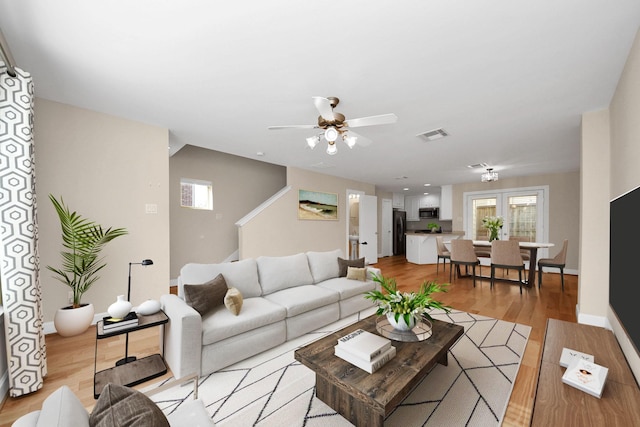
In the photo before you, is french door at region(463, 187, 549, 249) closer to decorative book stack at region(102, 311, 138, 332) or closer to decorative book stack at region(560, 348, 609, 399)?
decorative book stack at region(560, 348, 609, 399)

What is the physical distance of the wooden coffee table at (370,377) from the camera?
1.40 meters

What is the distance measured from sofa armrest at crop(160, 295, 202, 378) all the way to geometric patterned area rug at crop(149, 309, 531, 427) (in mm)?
150

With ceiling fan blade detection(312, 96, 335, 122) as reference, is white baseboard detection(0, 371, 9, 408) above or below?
below

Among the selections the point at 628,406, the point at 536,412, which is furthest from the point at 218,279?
the point at 628,406

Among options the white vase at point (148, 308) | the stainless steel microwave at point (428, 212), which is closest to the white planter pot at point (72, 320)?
the white vase at point (148, 308)

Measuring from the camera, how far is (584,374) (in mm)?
1257

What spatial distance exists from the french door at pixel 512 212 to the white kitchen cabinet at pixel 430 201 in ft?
7.44

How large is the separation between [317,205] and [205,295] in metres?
4.39

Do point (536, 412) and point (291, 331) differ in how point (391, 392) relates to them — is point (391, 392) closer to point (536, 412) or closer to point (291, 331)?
point (536, 412)

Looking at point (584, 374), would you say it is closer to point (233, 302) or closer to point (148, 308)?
point (233, 302)

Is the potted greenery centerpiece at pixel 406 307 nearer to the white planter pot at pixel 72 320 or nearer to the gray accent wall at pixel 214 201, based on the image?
the white planter pot at pixel 72 320

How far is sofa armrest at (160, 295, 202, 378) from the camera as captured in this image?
196 centimetres

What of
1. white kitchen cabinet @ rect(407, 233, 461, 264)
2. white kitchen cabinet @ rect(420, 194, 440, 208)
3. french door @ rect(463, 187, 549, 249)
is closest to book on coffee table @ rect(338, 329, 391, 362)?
white kitchen cabinet @ rect(407, 233, 461, 264)

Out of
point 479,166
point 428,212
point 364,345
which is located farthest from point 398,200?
point 364,345
